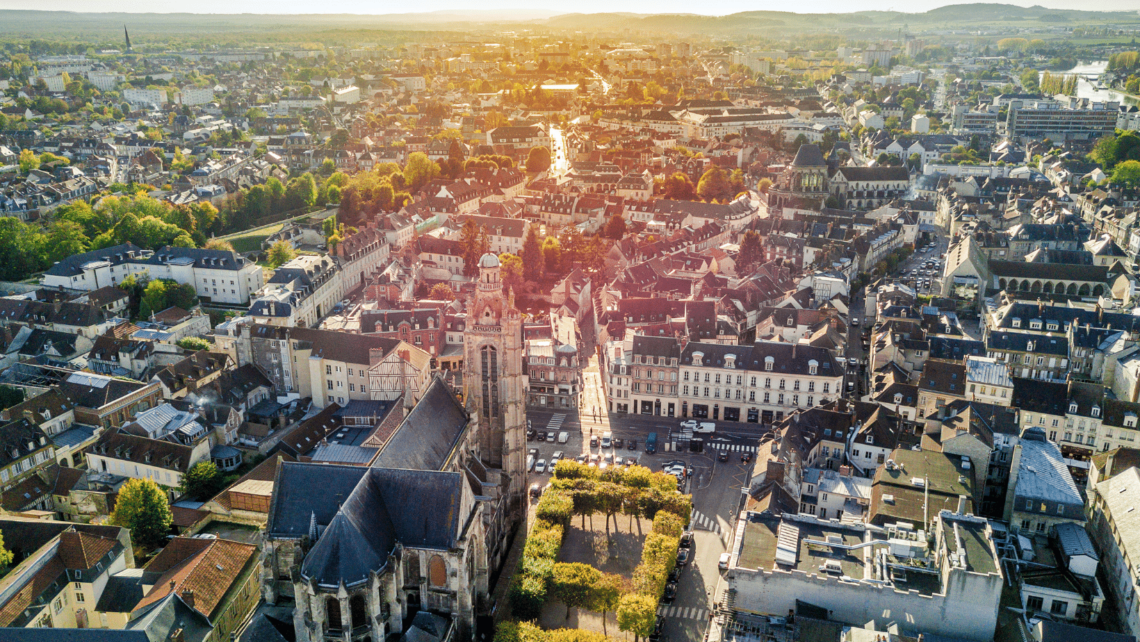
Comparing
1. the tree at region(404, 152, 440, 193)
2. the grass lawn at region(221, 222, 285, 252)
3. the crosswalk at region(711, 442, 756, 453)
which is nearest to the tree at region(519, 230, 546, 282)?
the crosswalk at region(711, 442, 756, 453)

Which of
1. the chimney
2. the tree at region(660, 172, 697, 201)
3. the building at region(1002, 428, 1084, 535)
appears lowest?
the building at region(1002, 428, 1084, 535)

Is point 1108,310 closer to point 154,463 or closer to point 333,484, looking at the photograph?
point 333,484

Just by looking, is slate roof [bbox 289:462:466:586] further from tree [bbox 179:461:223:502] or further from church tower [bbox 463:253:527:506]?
tree [bbox 179:461:223:502]

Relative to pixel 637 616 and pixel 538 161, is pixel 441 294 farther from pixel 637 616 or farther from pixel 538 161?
pixel 538 161

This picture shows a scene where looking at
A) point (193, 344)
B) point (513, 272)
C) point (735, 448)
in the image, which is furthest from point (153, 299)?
point (735, 448)

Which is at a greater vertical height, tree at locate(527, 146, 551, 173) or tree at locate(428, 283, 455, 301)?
tree at locate(527, 146, 551, 173)
